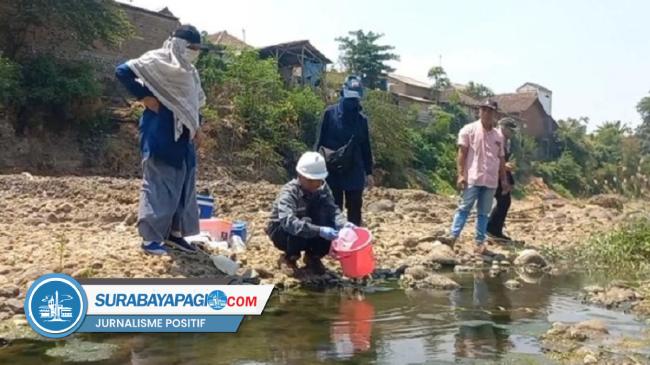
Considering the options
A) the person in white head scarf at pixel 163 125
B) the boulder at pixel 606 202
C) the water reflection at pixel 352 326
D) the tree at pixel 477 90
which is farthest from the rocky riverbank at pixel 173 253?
the tree at pixel 477 90

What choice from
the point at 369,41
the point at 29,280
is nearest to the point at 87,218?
the point at 29,280

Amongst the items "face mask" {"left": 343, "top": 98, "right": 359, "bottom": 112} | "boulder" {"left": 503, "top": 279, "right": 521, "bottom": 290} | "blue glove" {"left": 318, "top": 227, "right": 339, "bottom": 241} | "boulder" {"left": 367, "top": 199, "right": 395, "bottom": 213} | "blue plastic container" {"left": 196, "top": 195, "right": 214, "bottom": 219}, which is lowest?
"boulder" {"left": 503, "top": 279, "right": 521, "bottom": 290}

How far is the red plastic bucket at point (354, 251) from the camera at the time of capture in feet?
15.0

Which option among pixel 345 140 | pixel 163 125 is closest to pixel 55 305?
pixel 163 125

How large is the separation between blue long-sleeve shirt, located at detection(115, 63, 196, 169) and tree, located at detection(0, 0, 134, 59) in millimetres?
15487

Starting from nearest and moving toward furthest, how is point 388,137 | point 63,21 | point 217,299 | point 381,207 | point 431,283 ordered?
point 217,299 < point 431,283 < point 381,207 < point 63,21 < point 388,137

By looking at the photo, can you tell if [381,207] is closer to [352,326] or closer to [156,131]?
[156,131]

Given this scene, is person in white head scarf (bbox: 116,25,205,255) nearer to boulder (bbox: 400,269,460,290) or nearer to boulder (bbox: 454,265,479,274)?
boulder (bbox: 400,269,460,290)

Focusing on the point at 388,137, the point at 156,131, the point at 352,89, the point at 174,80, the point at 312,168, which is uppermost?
the point at 388,137

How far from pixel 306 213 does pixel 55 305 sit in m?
2.04

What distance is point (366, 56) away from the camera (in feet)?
115

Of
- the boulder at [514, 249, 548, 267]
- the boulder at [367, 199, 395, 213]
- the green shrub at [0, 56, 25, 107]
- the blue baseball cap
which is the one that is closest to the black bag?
the blue baseball cap

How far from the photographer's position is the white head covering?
4.43 meters

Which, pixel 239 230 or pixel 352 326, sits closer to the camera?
pixel 352 326
